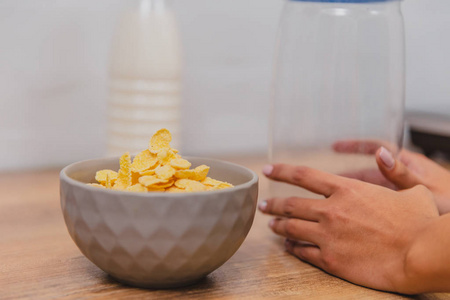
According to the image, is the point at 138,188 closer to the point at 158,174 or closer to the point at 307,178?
the point at 158,174

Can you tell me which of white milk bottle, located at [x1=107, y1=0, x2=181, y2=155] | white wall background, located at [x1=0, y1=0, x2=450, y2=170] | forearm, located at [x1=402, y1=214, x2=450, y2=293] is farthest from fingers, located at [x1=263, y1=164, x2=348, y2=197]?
white wall background, located at [x1=0, y1=0, x2=450, y2=170]

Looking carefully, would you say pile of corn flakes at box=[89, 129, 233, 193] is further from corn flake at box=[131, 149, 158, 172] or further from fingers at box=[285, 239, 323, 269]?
fingers at box=[285, 239, 323, 269]

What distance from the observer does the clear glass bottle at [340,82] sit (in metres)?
0.78

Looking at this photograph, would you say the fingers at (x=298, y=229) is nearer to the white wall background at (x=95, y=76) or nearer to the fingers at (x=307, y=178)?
the fingers at (x=307, y=178)

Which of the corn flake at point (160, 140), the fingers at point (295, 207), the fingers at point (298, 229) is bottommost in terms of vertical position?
the fingers at point (298, 229)

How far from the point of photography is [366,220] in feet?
2.13

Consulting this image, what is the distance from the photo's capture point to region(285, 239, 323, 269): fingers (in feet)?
2.22

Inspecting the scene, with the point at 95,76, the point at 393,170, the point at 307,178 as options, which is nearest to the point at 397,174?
the point at 393,170

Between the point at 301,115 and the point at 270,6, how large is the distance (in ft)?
2.19

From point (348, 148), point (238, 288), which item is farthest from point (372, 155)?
point (238, 288)

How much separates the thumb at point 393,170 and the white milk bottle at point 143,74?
1.61ft

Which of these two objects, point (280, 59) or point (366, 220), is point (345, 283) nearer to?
point (366, 220)

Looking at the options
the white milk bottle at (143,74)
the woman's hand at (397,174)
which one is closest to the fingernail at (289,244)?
the woman's hand at (397,174)

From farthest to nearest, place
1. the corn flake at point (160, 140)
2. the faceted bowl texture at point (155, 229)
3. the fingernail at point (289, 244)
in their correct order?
the fingernail at point (289, 244) < the corn flake at point (160, 140) < the faceted bowl texture at point (155, 229)
